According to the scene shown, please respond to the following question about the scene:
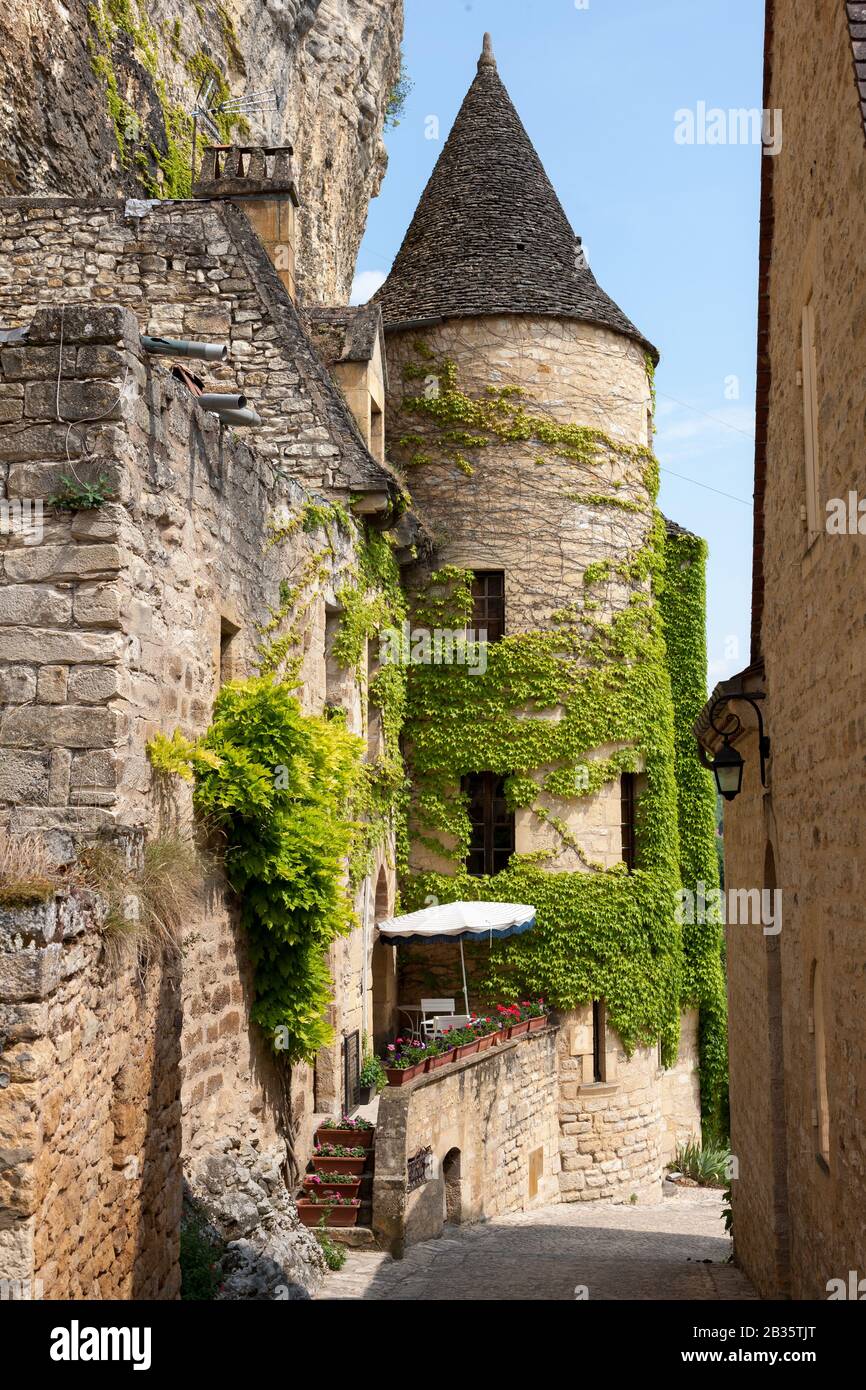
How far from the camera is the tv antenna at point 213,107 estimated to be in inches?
728

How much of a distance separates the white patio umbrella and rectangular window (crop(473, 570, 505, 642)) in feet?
11.9

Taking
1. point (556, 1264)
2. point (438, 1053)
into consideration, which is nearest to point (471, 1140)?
point (438, 1053)

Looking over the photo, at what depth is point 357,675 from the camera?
1396 centimetres

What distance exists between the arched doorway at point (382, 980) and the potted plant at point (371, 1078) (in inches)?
82.0

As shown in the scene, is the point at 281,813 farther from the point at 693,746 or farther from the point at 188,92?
the point at 188,92

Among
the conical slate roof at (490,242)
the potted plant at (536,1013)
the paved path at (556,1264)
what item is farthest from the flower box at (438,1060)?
the conical slate roof at (490,242)

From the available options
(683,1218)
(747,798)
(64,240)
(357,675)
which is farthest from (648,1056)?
(64,240)

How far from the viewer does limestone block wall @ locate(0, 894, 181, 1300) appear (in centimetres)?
482

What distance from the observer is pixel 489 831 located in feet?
59.8

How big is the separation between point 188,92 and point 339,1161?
1406 centimetres

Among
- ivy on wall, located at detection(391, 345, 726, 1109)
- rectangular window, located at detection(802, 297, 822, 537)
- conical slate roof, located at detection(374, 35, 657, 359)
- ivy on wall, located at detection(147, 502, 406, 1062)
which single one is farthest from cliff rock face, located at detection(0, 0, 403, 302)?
rectangular window, located at detection(802, 297, 822, 537)

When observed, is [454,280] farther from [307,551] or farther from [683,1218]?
[683,1218]

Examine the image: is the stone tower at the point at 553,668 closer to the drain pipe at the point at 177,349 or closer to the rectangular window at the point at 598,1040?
the rectangular window at the point at 598,1040

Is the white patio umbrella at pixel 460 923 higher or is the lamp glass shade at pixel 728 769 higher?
the lamp glass shade at pixel 728 769
